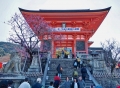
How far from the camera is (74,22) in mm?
27875

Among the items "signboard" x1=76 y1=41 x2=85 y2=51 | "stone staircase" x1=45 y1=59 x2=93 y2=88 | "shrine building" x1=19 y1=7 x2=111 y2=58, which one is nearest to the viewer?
"stone staircase" x1=45 y1=59 x2=93 y2=88

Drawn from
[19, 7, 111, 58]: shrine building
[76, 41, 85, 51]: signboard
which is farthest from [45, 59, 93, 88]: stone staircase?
[76, 41, 85, 51]: signboard

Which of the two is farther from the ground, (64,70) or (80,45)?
(80,45)

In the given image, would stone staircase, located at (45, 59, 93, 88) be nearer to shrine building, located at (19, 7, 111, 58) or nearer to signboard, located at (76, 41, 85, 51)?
shrine building, located at (19, 7, 111, 58)

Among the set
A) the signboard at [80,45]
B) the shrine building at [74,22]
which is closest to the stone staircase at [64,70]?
the shrine building at [74,22]

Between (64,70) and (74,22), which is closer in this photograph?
(64,70)

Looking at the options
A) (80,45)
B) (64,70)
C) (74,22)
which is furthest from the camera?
(74,22)

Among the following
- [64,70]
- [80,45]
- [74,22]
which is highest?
[74,22]

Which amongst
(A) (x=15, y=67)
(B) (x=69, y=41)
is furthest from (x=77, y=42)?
(A) (x=15, y=67)

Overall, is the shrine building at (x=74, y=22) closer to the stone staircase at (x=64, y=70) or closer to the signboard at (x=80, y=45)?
the signboard at (x=80, y=45)

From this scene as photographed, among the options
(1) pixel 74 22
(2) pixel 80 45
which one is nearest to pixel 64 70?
(2) pixel 80 45

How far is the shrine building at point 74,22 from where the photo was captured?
2581cm

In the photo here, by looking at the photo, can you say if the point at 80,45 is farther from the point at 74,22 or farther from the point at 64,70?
the point at 64,70

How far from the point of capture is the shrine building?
2581 centimetres
